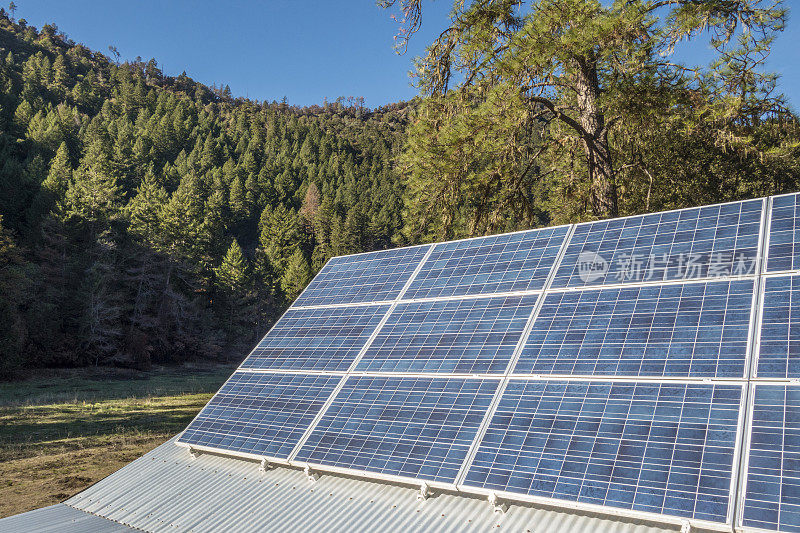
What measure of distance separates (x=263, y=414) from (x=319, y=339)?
1.92 metres

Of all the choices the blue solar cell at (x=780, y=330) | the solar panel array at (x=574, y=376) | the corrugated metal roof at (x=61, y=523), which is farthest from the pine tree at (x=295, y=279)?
the blue solar cell at (x=780, y=330)

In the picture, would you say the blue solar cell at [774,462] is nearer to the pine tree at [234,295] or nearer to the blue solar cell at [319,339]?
the blue solar cell at [319,339]

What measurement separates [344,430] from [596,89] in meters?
15.2

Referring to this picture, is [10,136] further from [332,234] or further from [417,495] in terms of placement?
[417,495]

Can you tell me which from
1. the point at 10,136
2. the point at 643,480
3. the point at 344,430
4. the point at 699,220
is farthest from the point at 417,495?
the point at 10,136

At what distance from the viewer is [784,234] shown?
7164mm

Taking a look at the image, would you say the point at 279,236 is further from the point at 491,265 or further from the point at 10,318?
the point at 491,265

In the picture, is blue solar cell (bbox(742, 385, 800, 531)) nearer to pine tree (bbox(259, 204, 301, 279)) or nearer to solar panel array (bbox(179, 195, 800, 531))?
solar panel array (bbox(179, 195, 800, 531))

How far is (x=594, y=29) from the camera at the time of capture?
1491 cm

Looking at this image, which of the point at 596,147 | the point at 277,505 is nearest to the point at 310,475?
the point at 277,505

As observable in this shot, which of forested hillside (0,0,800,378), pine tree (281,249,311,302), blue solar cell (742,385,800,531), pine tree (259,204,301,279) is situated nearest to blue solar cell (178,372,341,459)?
blue solar cell (742,385,800,531)

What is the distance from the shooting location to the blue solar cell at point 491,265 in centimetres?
930

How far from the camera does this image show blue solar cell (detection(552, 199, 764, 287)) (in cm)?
739

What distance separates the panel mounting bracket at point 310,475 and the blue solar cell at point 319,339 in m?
1.99
